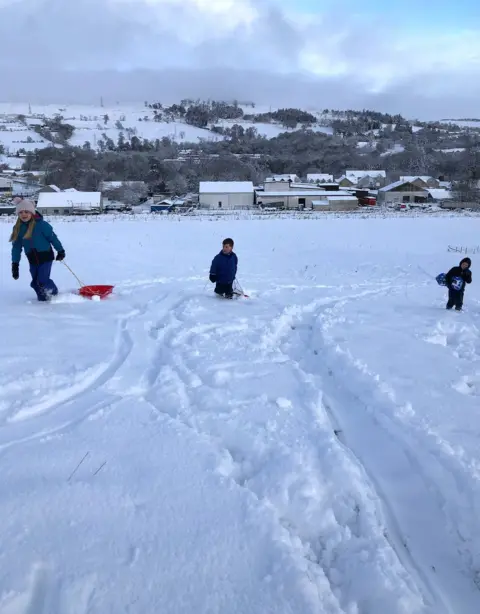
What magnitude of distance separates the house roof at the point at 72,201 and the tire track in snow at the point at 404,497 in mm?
50552

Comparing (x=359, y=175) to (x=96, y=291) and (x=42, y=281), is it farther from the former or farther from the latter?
(x=42, y=281)

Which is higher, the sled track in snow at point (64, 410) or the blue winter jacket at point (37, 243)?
the blue winter jacket at point (37, 243)

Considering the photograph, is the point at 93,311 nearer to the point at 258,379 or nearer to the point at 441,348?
the point at 258,379

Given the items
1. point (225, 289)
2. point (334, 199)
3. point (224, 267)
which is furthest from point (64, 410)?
point (334, 199)

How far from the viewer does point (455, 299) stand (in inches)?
314

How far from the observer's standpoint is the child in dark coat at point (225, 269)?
7.89 meters

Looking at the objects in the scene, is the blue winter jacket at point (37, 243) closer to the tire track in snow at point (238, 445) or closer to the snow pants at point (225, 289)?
the tire track in snow at point (238, 445)

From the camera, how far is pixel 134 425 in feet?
11.7

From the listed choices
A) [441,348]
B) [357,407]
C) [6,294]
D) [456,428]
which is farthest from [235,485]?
[6,294]

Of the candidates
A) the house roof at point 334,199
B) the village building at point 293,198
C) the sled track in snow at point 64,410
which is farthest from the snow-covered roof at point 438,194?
the sled track in snow at point 64,410

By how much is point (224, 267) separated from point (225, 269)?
43 mm

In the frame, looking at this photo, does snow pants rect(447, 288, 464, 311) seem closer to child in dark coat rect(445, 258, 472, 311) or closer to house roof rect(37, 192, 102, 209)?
child in dark coat rect(445, 258, 472, 311)

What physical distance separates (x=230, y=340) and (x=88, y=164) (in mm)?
87416

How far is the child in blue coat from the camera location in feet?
22.1
